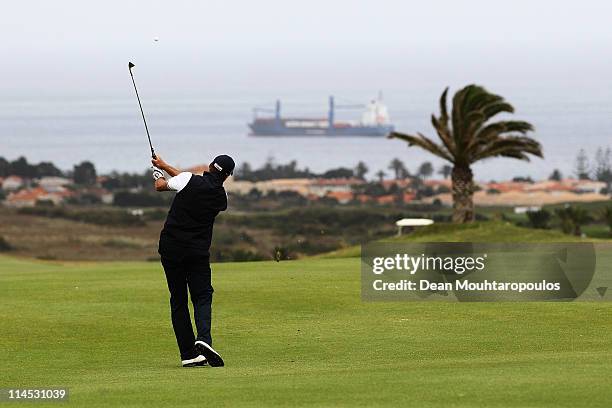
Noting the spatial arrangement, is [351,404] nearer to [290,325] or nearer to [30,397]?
[30,397]

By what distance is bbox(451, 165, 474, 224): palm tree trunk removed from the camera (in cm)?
4306

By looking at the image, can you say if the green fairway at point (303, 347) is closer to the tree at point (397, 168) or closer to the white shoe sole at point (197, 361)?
the white shoe sole at point (197, 361)

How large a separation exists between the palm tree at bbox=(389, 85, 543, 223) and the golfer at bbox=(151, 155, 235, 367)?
29.0 meters

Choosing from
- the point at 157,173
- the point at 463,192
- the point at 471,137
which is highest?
the point at 471,137

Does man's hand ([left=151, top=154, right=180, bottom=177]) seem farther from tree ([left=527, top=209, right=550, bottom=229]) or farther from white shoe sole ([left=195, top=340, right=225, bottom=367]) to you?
tree ([left=527, top=209, right=550, bottom=229])

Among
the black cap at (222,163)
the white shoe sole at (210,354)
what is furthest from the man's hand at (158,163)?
the white shoe sole at (210,354)

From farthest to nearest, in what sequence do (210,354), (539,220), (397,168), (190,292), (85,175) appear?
1. (397,168)
2. (85,175)
3. (539,220)
4. (190,292)
5. (210,354)

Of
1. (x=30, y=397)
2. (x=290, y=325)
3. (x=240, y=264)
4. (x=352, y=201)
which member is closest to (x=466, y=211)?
(x=240, y=264)

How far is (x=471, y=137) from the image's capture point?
42.0 meters

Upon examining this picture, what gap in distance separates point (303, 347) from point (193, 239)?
2141 millimetres

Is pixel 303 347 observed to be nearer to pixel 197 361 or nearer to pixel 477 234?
pixel 197 361

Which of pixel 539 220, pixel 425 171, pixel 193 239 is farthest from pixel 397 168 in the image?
pixel 193 239

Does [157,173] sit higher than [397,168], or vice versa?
[157,173]

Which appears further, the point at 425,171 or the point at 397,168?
the point at 425,171
